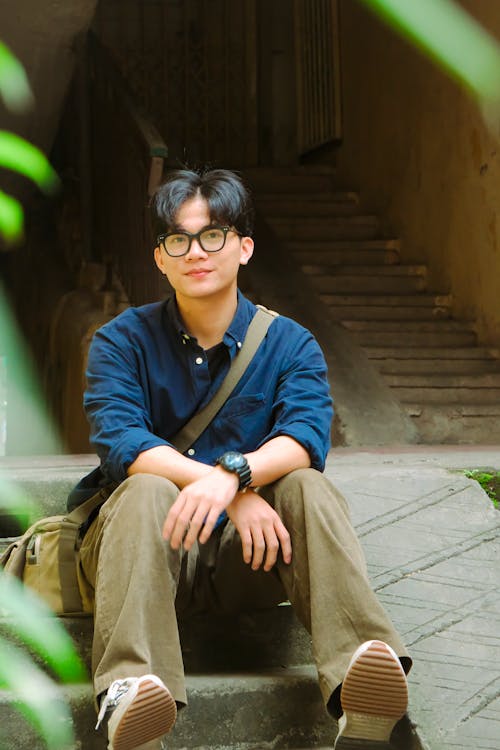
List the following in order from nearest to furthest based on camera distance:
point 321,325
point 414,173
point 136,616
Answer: point 136,616
point 321,325
point 414,173

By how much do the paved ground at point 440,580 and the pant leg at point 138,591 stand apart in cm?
60

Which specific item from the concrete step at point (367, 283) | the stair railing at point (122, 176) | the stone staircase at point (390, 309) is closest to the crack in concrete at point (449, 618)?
the stair railing at point (122, 176)

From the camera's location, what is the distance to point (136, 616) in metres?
1.96

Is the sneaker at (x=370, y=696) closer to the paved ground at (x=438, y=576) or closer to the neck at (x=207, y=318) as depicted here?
the paved ground at (x=438, y=576)

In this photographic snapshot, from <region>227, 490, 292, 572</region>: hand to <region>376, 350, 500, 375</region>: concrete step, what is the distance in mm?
4694

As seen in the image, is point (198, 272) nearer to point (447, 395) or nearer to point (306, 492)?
point (306, 492)

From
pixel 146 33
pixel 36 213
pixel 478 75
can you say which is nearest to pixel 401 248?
pixel 36 213

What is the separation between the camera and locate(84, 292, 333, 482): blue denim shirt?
2354 millimetres

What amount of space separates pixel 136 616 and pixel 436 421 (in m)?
4.55

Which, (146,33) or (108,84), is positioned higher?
(146,33)

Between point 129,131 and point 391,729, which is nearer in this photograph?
point 391,729

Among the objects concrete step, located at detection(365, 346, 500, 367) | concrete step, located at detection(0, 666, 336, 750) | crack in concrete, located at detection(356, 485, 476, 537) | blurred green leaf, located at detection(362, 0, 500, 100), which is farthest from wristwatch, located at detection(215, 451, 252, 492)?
concrete step, located at detection(365, 346, 500, 367)

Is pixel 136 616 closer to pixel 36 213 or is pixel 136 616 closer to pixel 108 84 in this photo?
pixel 108 84

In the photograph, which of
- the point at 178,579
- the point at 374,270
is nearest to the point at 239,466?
the point at 178,579
